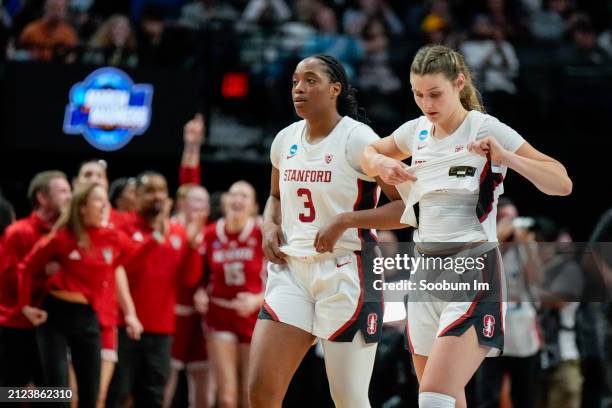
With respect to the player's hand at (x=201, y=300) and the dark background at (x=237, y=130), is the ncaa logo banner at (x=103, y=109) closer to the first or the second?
the dark background at (x=237, y=130)

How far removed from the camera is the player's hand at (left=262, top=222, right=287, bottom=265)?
5355mm

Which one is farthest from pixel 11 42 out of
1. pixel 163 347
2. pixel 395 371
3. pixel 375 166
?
pixel 375 166

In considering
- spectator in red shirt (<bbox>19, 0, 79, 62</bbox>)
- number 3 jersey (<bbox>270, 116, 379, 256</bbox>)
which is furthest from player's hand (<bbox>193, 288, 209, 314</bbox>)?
number 3 jersey (<bbox>270, 116, 379, 256</bbox>)

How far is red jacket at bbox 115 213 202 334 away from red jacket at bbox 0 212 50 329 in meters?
1.03

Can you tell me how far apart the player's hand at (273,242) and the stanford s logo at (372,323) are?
502 mm

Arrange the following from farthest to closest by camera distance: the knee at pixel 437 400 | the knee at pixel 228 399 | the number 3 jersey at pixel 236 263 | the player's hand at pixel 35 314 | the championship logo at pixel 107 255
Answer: the number 3 jersey at pixel 236 263 → the knee at pixel 228 399 → the championship logo at pixel 107 255 → the player's hand at pixel 35 314 → the knee at pixel 437 400

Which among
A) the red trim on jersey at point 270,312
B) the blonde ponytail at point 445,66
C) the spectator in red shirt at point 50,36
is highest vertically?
the spectator in red shirt at point 50,36

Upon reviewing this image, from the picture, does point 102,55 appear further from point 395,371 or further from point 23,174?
point 395,371

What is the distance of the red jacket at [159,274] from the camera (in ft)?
28.1

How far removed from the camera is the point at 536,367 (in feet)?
28.6

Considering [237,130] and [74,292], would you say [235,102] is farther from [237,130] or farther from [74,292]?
[74,292]

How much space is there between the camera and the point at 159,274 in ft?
28.6

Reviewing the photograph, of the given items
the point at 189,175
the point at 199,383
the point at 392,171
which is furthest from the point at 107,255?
the point at 392,171

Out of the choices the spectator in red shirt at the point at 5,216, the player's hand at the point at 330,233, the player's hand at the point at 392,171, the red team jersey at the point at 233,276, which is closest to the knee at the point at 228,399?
the red team jersey at the point at 233,276
